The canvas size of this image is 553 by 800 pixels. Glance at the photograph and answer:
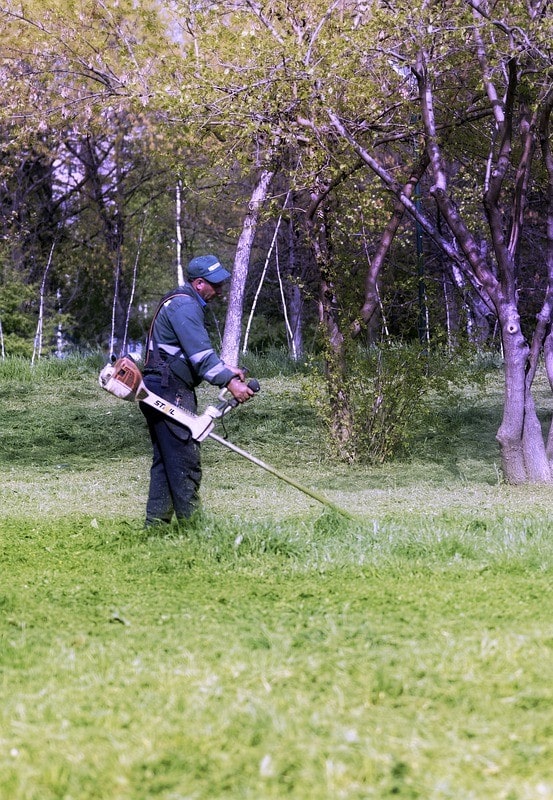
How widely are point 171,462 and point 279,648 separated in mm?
2621

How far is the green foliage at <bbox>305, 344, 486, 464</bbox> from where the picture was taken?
1105cm

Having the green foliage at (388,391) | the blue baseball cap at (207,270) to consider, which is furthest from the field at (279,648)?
the green foliage at (388,391)

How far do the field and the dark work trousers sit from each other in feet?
0.65

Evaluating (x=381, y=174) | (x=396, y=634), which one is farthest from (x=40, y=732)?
(x=381, y=174)

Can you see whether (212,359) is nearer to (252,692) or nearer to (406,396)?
(252,692)

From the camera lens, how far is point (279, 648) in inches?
160

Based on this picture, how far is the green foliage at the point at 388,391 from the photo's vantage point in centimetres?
1105

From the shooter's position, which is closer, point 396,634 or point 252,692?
point 252,692

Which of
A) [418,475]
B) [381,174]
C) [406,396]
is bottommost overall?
[418,475]

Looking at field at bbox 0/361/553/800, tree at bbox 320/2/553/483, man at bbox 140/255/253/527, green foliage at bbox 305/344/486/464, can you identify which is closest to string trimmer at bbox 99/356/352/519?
man at bbox 140/255/253/527

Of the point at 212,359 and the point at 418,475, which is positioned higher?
the point at 212,359

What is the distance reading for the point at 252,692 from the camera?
135 inches

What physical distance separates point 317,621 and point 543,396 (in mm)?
11074

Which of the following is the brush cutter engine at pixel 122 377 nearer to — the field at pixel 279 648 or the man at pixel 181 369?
the man at pixel 181 369
